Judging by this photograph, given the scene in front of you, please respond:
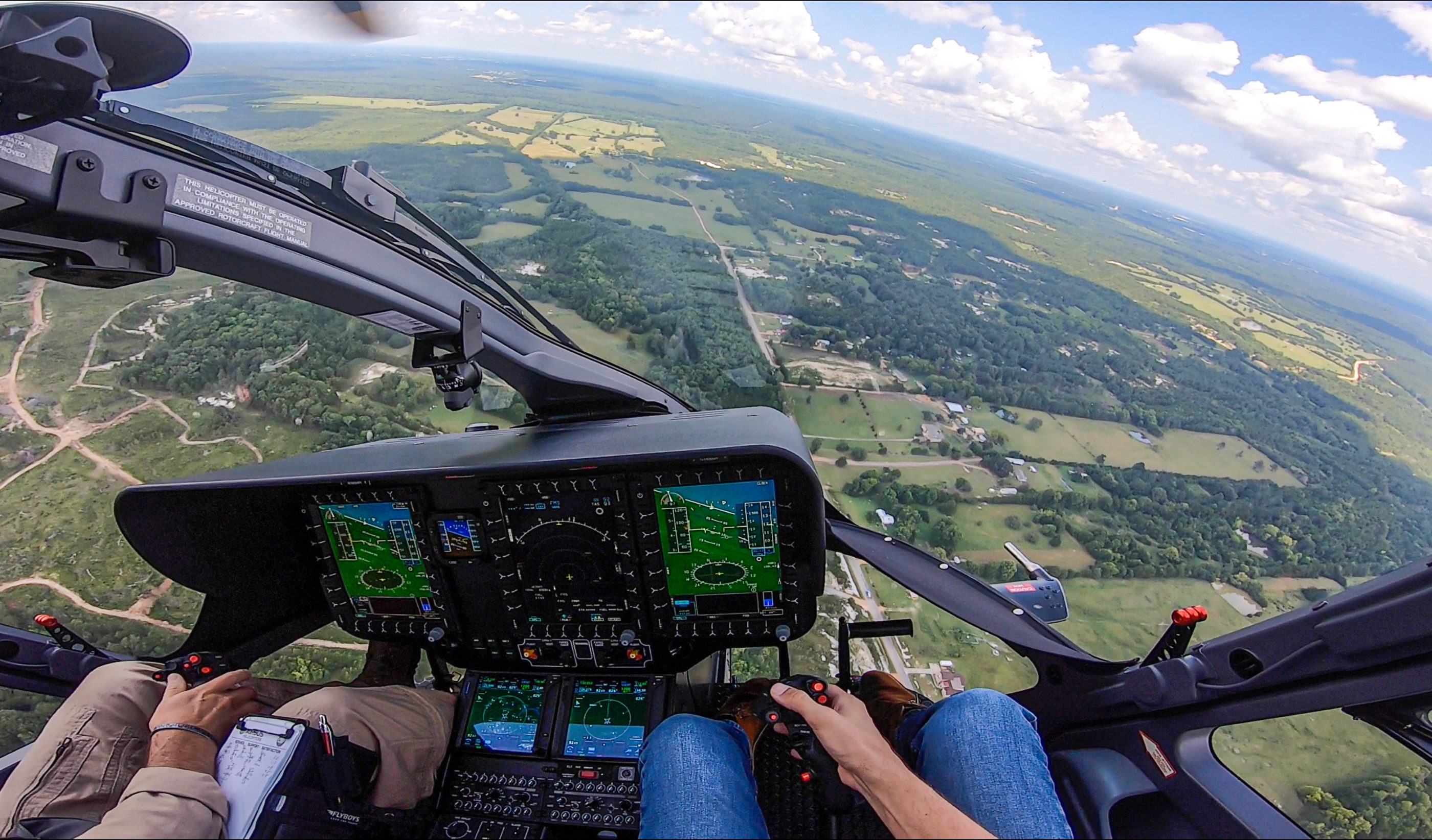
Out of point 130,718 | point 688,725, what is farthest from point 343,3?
point 130,718

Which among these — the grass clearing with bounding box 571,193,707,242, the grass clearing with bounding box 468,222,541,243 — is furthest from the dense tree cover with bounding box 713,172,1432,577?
the grass clearing with bounding box 468,222,541,243

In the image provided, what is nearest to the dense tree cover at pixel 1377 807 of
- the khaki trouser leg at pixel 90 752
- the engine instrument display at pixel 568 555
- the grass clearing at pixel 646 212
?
the engine instrument display at pixel 568 555

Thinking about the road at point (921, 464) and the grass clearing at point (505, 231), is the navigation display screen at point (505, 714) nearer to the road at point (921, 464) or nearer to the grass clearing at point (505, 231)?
the road at point (921, 464)

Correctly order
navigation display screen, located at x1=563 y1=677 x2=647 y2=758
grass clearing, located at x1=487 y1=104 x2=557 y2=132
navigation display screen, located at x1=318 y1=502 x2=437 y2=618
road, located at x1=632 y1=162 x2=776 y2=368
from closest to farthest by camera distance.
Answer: navigation display screen, located at x1=563 y1=677 x2=647 y2=758 < navigation display screen, located at x1=318 y1=502 x2=437 y2=618 < road, located at x1=632 y1=162 x2=776 y2=368 < grass clearing, located at x1=487 y1=104 x2=557 y2=132

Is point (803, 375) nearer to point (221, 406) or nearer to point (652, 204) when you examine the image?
point (221, 406)

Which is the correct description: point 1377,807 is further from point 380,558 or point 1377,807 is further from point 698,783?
point 380,558

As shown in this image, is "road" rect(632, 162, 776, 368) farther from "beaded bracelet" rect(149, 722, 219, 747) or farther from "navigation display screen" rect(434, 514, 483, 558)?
"beaded bracelet" rect(149, 722, 219, 747)

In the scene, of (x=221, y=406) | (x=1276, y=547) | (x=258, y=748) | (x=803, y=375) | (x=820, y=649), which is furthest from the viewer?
(x=803, y=375)
